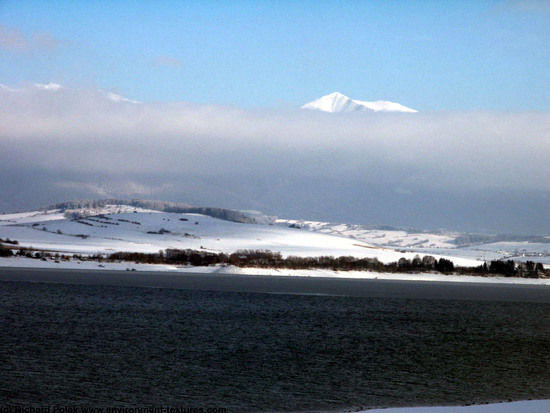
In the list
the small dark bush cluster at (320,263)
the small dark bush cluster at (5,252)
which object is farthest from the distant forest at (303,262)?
the small dark bush cluster at (5,252)

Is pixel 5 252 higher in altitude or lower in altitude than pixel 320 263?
higher

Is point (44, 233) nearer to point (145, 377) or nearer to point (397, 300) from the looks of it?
point (397, 300)

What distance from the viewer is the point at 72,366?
76.3 ft

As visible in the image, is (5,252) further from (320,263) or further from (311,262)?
(320,263)

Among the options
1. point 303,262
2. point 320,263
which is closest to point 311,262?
point 303,262

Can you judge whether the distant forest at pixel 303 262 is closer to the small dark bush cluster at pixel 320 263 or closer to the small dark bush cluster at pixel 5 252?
the small dark bush cluster at pixel 320 263

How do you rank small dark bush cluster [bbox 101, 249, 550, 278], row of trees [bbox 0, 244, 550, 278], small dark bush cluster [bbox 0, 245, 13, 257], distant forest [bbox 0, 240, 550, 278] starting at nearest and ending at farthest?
small dark bush cluster [bbox 0, 245, 13, 257], distant forest [bbox 0, 240, 550, 278], row of trees [bbox 0, 244, 550, 278], small dark bush cluster [bbox 101, 249, 550, 278]

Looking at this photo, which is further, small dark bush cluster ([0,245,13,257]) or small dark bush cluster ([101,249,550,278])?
small dark bush cluster ([101,249,550,278])

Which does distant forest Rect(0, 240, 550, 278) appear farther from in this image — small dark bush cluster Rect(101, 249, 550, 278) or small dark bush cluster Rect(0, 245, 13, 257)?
small dark bush cluster Rect(0, 245, 13, 257)

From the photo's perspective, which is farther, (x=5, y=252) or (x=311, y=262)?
(x=311, y=262)

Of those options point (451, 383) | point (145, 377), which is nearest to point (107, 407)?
point (145, 377)

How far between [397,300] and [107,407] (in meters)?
49.9

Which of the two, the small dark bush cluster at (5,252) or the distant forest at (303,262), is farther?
the distant forest at (303,262)

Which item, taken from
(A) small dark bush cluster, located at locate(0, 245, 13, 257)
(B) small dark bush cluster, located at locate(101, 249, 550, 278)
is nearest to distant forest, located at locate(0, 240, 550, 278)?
(B) small dark bush cluster, located at locate(101, 249, 550, 278)
